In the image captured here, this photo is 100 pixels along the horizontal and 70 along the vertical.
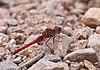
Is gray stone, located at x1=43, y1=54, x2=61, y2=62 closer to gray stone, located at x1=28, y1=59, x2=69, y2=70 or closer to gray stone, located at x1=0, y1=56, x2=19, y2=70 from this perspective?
gray stone, located at x1=28, y1=59, x2=69, y2=70

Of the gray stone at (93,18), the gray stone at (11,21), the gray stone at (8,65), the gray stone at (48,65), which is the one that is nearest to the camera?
the gray stone at (48,65)

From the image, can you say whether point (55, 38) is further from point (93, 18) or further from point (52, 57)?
point (93, 18)

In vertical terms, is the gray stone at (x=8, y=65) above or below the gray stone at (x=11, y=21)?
above

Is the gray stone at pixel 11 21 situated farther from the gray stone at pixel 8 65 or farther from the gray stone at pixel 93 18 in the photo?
the gray stone at pixel 8 65

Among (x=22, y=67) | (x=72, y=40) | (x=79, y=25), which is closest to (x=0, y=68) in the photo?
(x=22, y=67)

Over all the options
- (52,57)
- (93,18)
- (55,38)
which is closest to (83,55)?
(52,57)

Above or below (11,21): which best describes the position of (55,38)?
above

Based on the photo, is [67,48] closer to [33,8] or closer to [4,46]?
[4,46]

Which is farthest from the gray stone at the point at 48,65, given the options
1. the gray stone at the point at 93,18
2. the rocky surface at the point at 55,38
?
the gray stone at the point at 93,18
